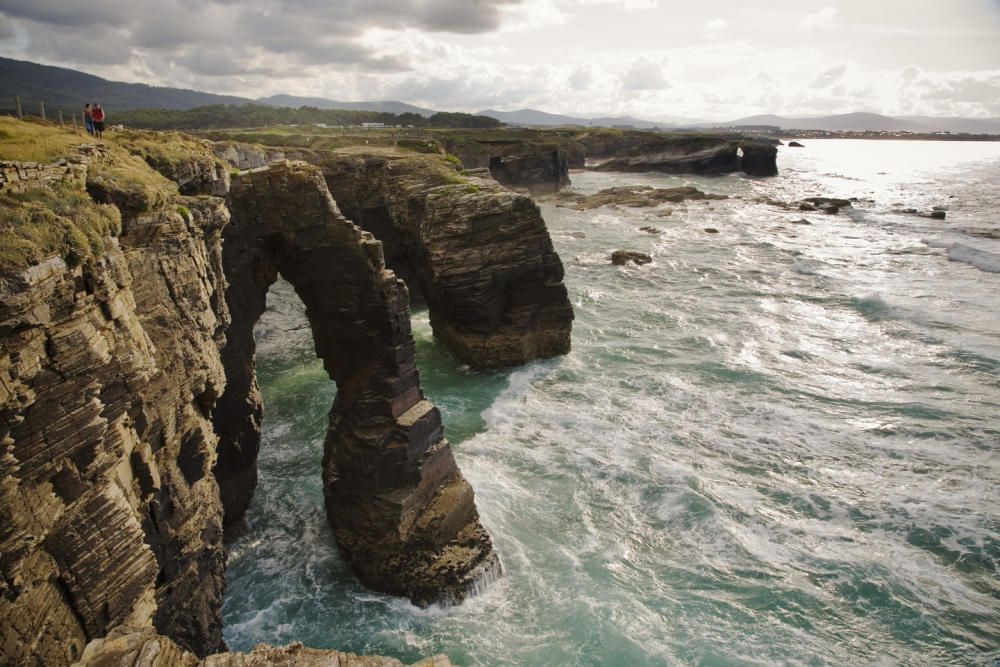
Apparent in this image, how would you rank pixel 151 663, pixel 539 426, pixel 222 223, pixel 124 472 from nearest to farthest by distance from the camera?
pixel 151 663
pixel 124 472
pixel 222 223
pixel 539 426

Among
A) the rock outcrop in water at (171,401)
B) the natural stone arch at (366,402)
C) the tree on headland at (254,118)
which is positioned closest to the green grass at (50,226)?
the rock outcrop in water at (171,401)

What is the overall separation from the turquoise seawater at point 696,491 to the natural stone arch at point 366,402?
111cm

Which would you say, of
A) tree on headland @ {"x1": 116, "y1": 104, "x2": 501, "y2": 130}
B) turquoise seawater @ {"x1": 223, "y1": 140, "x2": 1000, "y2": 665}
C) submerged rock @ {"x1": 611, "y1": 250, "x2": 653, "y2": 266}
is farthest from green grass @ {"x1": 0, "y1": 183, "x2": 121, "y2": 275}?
tree on headland @ {"x1": 116, "y1": 104, "x2": 501, "y2": 130}

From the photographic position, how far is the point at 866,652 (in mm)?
13977

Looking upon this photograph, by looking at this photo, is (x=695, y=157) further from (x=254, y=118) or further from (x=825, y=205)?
(x=254, y=118)

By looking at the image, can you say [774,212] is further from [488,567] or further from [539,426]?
[488,567]

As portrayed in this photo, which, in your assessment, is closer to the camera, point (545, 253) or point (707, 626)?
point (707, 626)

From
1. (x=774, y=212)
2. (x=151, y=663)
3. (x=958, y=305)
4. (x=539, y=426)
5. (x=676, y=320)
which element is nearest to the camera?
(x=151, y=663)

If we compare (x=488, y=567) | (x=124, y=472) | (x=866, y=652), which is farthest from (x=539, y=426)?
(x=124, y=472)

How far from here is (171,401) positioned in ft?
34.3

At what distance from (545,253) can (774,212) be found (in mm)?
61015

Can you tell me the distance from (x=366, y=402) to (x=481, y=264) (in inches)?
481

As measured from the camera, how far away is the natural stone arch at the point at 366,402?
15.3 meters

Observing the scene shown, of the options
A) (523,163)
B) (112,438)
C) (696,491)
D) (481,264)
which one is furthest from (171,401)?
(523,163)
